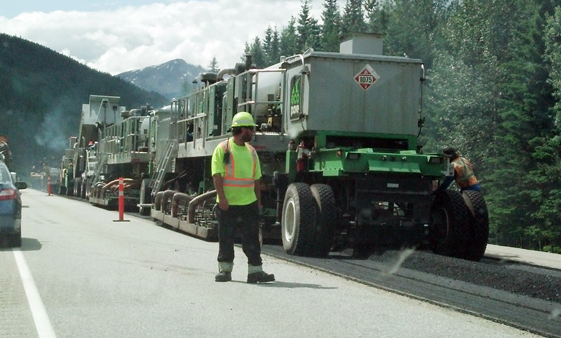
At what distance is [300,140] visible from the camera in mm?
15508

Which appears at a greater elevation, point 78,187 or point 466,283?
point 78,187

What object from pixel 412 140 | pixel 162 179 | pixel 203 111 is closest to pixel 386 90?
pixel 412 140

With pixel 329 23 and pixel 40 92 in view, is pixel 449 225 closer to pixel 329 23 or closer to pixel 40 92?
pixel 329 23

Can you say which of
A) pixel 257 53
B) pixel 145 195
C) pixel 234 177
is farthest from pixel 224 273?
pixel 257 53

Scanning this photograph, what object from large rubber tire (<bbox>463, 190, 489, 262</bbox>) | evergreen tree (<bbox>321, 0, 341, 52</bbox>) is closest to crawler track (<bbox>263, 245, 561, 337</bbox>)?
large rubber tire (<bbox>463, 190, 489, 262</bbox>)

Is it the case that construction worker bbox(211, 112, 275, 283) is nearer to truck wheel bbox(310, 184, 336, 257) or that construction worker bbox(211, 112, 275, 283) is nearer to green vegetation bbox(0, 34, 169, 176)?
truck wheel bbox(310, 184, 336, 257)

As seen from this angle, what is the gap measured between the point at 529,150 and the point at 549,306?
124 ft

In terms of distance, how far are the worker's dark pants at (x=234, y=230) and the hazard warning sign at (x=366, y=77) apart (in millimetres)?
4919

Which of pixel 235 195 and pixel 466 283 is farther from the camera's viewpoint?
pixel 466 283

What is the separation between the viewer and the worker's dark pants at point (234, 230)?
10.8 metres

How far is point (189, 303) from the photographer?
909cm

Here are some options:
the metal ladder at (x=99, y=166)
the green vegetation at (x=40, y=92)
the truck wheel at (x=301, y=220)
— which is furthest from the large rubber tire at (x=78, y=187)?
the green vegetation at (x=40, y=92)

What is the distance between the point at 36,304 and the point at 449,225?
7260 mm

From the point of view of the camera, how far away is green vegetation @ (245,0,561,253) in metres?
43.5
